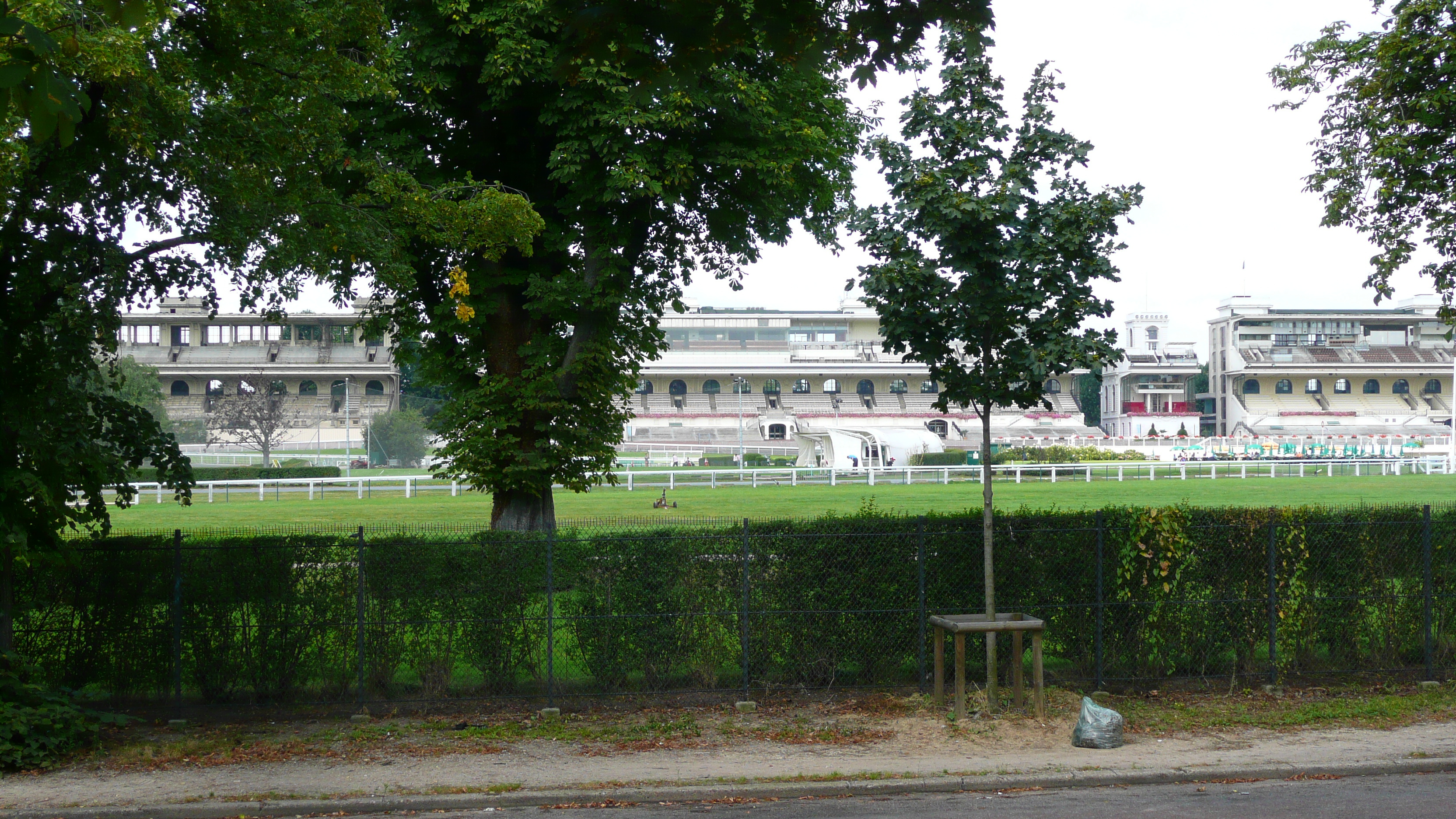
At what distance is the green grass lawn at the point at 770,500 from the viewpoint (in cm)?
2944

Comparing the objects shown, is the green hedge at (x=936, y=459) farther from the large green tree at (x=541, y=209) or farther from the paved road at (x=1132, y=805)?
the paved road at (x=1132, y=805)

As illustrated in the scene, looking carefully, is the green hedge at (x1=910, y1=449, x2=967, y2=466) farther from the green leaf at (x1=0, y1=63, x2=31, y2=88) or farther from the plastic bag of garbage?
the green leaf at (x1=0, y1=63, x2=31, y2=88)

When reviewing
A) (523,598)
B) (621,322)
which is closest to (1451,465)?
(621,322)


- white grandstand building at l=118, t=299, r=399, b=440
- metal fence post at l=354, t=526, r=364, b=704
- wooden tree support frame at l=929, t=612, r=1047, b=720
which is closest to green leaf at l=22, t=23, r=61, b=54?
metal fence post at l=354, t=526, r=364, b=704

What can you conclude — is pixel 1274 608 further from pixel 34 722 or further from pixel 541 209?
pixel 34 722

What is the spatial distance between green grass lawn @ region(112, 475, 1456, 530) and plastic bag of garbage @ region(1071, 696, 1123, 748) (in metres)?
15.2

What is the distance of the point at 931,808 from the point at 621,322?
34.2 ft

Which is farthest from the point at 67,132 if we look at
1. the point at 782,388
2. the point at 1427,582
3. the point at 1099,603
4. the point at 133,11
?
the point at 782,388

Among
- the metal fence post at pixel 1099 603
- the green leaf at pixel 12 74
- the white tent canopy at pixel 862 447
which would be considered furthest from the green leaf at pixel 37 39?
the white tent canopy at pixel 862 447

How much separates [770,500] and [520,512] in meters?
19.3

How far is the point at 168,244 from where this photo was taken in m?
10.9

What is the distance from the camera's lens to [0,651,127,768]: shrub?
8.90 metres

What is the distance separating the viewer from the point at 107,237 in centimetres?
1056

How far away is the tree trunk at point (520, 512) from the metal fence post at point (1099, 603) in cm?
809
